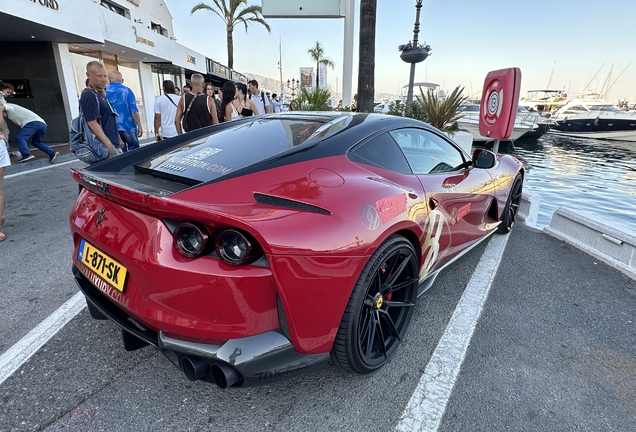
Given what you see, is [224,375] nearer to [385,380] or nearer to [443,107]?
[385,380]

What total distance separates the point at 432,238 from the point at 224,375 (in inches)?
57.4

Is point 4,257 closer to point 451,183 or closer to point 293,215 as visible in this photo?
point 293,215

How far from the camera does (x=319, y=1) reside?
11.7 m

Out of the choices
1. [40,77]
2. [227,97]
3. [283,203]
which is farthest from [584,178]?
[40,77]

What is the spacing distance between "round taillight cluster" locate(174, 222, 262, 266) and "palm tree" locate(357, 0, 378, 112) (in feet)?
28.2

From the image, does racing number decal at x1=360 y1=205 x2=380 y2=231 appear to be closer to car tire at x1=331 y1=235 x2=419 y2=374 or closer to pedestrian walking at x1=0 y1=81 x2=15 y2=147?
car tire at x1=331 y1=235 x2=419 y2=374

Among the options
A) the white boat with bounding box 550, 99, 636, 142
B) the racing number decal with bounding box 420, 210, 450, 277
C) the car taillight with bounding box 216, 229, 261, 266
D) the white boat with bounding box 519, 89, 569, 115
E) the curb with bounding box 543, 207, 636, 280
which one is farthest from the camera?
the white boat with bounding box 519, 89, 569, 115

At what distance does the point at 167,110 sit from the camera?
580 centimetres

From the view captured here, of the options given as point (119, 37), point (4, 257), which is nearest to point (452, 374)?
point (4, 257)

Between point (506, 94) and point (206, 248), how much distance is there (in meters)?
6.79

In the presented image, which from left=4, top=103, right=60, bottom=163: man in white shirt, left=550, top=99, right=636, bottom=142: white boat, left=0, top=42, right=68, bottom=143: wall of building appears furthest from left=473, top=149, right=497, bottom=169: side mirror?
left=550, top=99, right=636, bottom=142: white boat

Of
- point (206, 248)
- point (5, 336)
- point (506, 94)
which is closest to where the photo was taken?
point (206, 248)

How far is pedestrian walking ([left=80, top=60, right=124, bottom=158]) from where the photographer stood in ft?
12.2

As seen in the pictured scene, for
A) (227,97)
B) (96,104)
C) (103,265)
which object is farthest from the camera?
(227,97)
